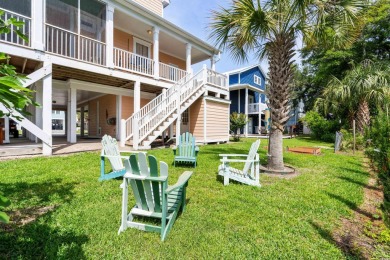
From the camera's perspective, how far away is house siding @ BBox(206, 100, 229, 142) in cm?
1282

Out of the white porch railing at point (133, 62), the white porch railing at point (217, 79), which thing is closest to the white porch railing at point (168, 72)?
the white porch railing at point (133, 62)

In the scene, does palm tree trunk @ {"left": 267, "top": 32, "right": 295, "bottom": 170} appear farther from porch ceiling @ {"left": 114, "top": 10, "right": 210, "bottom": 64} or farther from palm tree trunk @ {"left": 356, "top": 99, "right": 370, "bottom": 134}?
palm tree trunk @ {"left": 356, "top": 99, "right": 370, "bottom": 134}

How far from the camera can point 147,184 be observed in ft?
8.70

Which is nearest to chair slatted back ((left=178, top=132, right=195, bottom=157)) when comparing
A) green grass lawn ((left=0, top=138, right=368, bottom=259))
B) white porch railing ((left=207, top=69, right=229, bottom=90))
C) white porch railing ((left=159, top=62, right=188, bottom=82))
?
green grass lawn ((left=0, top=138, right=368, bottom=259))

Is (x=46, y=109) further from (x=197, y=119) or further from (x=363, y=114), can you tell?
(x=363, y=114)

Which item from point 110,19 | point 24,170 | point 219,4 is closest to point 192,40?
point 110,19

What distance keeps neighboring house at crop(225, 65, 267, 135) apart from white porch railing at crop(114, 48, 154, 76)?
1394 centimetres

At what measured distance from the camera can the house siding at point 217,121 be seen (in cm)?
1282

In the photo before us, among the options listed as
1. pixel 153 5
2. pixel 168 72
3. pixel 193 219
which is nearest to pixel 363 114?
pixel 168 72

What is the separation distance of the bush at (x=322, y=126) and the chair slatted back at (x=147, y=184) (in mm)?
17312

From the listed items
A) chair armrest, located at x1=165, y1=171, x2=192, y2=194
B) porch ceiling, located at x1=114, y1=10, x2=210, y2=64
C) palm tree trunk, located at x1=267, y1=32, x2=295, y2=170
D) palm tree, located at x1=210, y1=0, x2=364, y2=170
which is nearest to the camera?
chair armrest, located at x1=165, y1=171, x2=192, y2=194

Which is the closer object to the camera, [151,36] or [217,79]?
[151,36]

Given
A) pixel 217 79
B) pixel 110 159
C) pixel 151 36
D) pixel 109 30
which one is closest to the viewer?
pixel 110 159

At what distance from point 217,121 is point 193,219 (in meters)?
10.7
